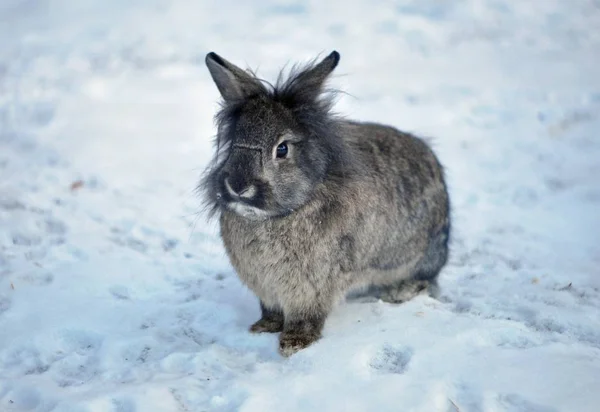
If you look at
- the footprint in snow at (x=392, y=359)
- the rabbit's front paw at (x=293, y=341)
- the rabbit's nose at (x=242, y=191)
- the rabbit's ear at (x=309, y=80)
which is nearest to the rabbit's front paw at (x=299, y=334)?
the rabbit's front paw at (x=293, y=341)

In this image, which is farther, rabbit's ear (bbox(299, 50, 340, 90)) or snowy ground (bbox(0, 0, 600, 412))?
rabbit's ear (bbox(299, 50, 340, 90))

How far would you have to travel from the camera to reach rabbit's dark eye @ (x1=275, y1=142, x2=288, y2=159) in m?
3.14

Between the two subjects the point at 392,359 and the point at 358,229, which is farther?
the point at 358,229

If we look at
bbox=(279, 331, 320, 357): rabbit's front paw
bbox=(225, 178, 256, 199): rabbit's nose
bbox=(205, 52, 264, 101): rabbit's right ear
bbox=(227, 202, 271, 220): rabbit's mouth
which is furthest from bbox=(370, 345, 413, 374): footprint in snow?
bbox=(205, 52, 264, 101): rabbit's right ear

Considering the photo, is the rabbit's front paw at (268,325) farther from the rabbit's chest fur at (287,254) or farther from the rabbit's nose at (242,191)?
the rabbit's nose at (242,191)

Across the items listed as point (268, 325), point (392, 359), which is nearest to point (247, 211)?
point (268, 325)

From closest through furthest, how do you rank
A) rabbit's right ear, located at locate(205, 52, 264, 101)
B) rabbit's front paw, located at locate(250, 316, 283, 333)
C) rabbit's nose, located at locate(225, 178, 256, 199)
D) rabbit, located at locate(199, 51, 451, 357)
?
rabbit's nose, located at locate(225, 178, 256, 199) → rabbit, located at locate(199, 51, 451, 357) → rabbit's right ear, located at locate(205, 52, 264, 101) → rabbit's front paw, located at locate(250, 316, 283, 333)

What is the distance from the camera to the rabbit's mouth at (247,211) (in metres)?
3.05

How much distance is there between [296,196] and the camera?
318cm

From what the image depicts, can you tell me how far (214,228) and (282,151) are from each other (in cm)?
193

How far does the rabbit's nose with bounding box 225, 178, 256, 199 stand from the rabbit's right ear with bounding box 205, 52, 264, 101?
523 mm

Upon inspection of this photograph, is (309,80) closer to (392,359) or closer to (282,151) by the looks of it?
(282,151)

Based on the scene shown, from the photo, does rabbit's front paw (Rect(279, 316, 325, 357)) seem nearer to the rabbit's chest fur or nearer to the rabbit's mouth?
the rabbit's chest fur

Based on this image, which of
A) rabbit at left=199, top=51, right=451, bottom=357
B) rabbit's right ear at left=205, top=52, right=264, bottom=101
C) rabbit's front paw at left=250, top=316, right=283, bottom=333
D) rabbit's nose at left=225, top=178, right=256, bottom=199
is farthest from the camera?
rabbit's front paw at left=250, top=316, right=283, bottom=333
